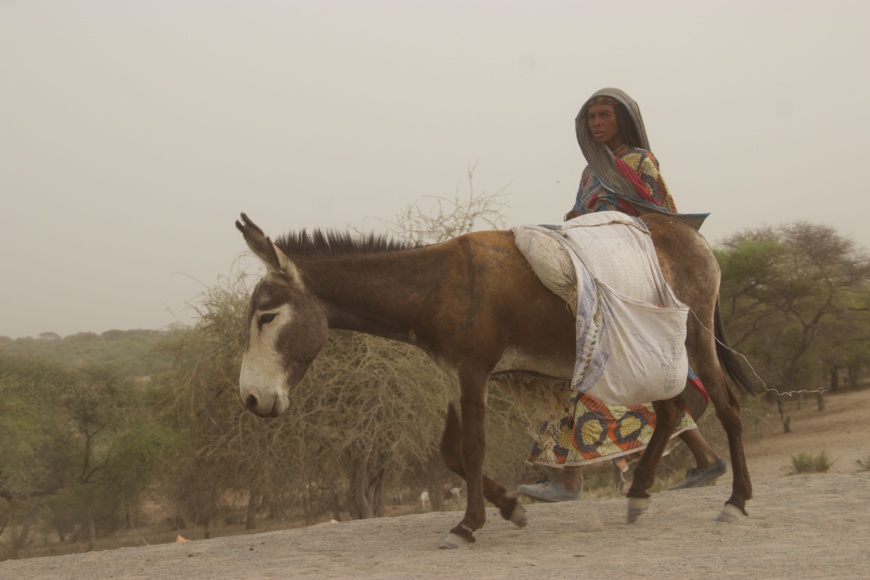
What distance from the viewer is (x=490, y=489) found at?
534cm

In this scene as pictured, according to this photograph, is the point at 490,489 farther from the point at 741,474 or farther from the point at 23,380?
the point at 23,380

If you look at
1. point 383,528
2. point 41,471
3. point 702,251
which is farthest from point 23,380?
point 702,251

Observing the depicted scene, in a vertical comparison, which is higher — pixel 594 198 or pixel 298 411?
pixel 594 198

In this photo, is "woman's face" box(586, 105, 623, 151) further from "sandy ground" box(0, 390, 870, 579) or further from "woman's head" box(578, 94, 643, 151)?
"sandy ground" box(0, 390, 870, 579)

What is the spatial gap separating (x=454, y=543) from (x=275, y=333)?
1582mm

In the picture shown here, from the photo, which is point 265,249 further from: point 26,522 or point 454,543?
point 26,522

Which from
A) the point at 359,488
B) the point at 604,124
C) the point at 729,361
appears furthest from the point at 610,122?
the point at 359,488

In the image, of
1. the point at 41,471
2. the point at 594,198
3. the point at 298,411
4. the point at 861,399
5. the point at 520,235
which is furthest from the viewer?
the point at 861,399

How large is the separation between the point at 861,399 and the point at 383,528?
28.3m

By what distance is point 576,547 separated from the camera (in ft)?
15.1

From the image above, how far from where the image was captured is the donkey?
4668 mm

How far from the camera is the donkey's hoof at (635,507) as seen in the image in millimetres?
5414

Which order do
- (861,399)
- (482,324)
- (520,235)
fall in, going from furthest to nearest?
(861,399) < (520,235) < (482,324)

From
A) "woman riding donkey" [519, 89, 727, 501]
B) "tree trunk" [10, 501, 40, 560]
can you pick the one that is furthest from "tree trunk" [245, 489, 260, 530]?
"woman riding donkey" [519, 89, 727, 501]
